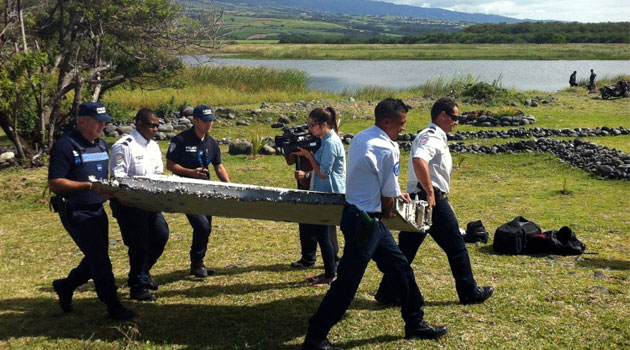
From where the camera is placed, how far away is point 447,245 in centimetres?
607

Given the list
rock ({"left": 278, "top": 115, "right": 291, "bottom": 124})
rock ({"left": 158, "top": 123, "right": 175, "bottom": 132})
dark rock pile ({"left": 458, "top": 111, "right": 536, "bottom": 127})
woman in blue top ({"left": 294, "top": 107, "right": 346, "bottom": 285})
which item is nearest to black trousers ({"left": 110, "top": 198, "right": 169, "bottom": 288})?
woman in blue top ({"left": 294, "top": 107, "right": 346, "bottom": 285})

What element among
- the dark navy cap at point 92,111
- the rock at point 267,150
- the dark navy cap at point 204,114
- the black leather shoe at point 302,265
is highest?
the dark navy cap at point 92,111

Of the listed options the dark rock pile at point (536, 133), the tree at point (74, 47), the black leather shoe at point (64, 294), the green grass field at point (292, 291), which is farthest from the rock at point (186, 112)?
the black leather shoe at point (64, 294)

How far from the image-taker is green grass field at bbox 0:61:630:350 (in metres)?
5.48

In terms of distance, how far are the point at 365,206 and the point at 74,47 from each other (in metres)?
16.0

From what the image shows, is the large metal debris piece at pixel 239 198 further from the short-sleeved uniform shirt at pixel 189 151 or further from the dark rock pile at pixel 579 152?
the dark rock pile at pixel 579 152

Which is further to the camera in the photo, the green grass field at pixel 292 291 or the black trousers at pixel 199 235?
the black trousers at pixel 199 235

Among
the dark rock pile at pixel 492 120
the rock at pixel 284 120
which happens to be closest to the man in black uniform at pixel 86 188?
the rock at pixel 284 120

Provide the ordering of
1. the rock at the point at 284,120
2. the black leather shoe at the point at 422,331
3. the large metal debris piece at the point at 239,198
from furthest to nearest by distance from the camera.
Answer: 1. the rock at the point at 284,120
2. the black leather shoe at the point at 422,331
3. the large metal debris piece at the point at 239,198

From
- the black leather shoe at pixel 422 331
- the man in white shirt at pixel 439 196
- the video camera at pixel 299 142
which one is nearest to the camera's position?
the black leather shoe at pixel 422 331

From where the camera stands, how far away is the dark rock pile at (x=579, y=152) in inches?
580

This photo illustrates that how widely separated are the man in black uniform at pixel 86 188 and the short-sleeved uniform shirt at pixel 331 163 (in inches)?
91.0

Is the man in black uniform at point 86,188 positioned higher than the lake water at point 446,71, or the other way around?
the man in black uniform at point 86,188

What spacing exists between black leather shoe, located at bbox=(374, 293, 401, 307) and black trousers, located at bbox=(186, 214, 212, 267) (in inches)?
88.5
